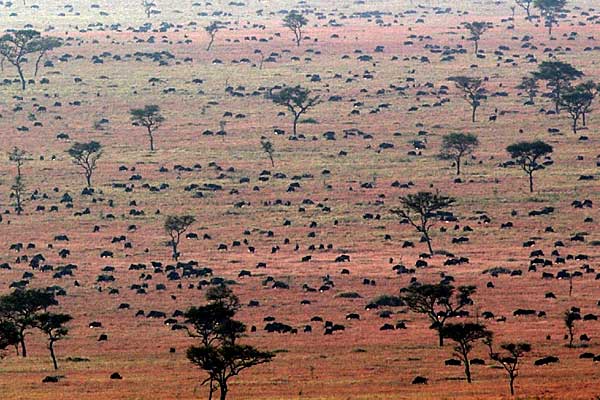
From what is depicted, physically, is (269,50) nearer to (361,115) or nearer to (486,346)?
(361,115)

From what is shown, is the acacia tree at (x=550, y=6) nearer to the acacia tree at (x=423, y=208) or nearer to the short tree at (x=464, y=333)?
the acacia tree at (x=423, y=208)

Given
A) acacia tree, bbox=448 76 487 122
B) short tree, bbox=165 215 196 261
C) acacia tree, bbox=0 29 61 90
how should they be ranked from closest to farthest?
short tree, bbox=165 215 196 261
acacia tree, bbox=448 76 487 122
acacia tree, bbox=0 29 61 90

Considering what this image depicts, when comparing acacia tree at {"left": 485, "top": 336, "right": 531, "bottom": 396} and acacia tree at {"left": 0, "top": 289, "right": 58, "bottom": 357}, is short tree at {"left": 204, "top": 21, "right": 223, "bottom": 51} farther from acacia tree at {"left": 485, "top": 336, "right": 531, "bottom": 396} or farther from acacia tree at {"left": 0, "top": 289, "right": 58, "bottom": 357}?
acacia tree at {"left": 485, "top": 336, "right": 531, "bottom": 396}

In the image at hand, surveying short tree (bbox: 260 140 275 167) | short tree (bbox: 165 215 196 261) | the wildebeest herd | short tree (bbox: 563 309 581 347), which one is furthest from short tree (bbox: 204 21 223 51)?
short tree (bbox: 563 309 581 347)

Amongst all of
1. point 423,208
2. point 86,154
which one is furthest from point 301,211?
point 86,154

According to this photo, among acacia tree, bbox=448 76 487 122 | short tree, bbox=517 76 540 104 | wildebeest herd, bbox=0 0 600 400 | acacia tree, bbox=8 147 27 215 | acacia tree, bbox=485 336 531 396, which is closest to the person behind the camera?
acacia tree, bbox=485 336 531 396

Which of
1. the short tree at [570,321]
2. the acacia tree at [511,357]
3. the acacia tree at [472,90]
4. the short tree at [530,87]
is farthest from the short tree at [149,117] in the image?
the acacia tree at [511,357]

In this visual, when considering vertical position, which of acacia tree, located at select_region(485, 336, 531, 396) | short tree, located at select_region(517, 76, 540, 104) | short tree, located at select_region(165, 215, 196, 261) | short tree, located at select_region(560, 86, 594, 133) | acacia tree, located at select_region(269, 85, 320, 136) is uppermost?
short tree, located at select_region(517, 76, 540, 104)

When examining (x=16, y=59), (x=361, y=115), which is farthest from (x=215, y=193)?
(x=16, y=59)
